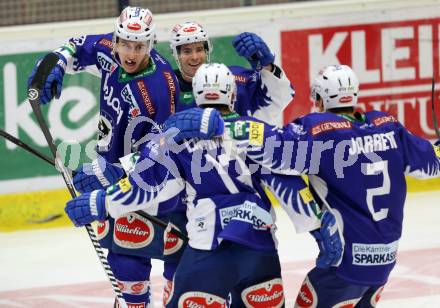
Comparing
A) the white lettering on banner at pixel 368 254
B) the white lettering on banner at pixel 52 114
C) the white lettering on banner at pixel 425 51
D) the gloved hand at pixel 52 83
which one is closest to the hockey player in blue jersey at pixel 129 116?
the gloved hand at pixel 52 83

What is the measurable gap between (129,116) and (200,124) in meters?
1.22

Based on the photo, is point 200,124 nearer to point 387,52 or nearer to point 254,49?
point 254,49

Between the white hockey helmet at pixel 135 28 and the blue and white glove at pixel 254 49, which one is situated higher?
the white hockey helmet at pixel 135 28

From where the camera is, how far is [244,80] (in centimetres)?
625

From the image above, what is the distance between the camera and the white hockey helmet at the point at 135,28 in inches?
232

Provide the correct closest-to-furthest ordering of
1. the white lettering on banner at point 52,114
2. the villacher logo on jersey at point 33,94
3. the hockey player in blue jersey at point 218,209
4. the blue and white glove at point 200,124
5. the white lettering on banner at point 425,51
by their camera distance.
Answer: the blue and white glove at point 200,124 → the hockey player in blue jersey at point 218,209 → the villacher logo on jersey at point 33,94 → the white lettering on banner at point 52,114 → the white lettering on banner at point 425,51

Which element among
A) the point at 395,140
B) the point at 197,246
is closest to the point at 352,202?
the point at 395,140

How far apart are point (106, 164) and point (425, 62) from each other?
3.86 m

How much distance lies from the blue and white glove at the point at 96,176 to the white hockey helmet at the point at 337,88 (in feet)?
3.84

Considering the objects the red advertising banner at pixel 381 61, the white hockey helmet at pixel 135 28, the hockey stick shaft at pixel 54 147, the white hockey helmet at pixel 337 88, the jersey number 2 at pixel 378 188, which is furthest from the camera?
the red advertising banner at pixel 381 61

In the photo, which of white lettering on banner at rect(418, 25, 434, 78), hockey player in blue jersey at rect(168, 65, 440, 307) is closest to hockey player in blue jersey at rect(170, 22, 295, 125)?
hockey player in blue jersey at rect(168, 65, 440, 307)

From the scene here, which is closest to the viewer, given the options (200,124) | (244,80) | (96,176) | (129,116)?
(200,124)

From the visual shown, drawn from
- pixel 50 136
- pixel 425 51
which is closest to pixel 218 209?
pixel 50 136

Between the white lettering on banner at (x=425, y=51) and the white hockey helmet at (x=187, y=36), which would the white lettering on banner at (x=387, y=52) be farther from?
the white hockey helmet at (x=187, y=36)
